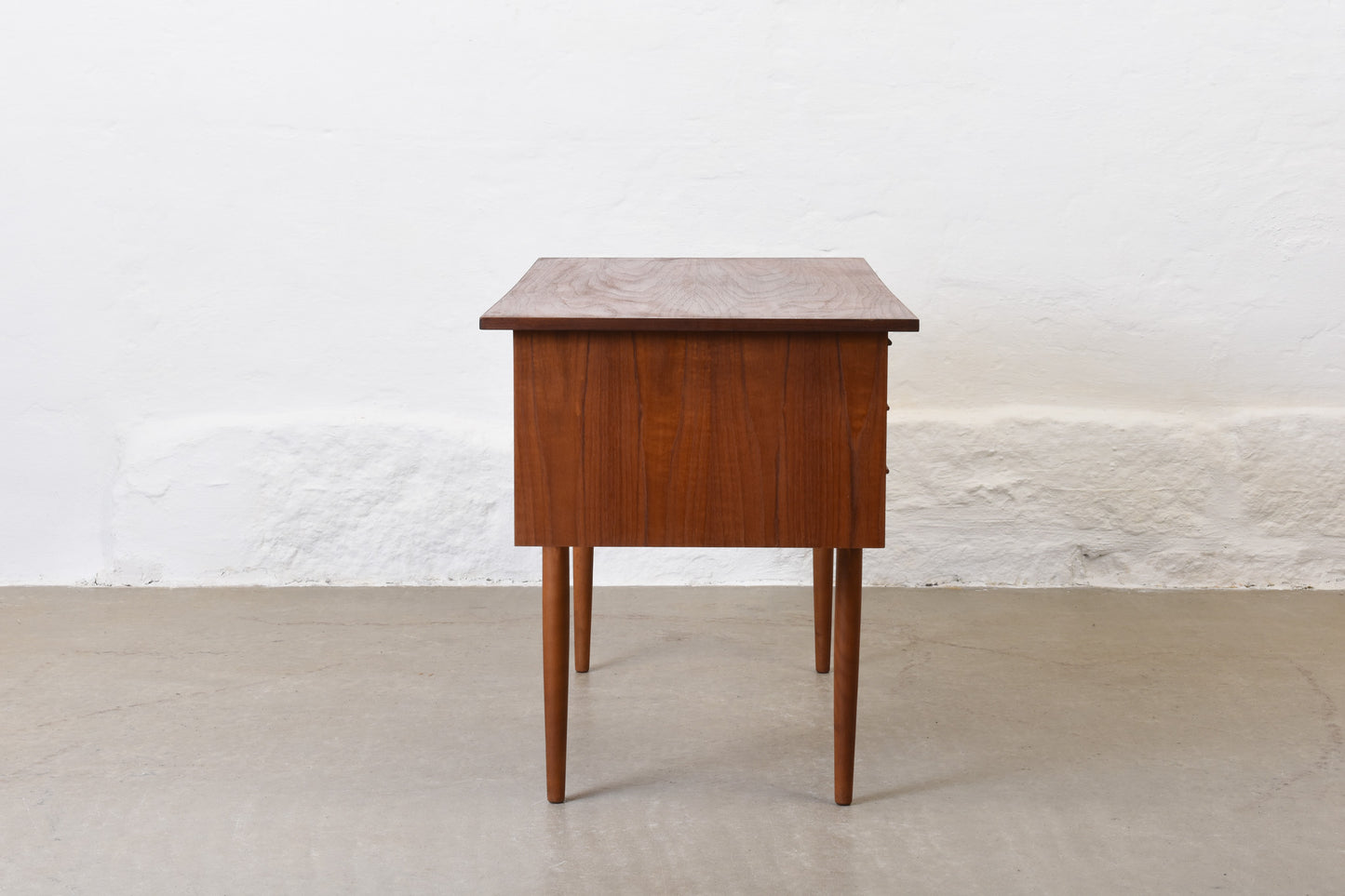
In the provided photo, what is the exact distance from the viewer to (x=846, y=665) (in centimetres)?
200

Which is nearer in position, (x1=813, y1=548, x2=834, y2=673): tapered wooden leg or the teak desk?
the teak desk

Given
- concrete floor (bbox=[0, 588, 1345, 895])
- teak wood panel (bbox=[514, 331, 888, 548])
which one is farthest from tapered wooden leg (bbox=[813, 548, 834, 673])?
teak wood panel (bbox=[514, 331, 888, 548])

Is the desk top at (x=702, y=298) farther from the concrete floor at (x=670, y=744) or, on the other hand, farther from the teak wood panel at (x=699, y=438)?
the concrete floor at (x=670, y=744)

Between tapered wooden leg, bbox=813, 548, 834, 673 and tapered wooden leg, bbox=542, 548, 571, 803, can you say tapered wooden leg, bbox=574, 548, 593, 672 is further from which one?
tapered wooden leg, bbox=542, 548, 571, 803

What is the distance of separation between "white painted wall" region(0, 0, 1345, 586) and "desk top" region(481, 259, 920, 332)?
639mm

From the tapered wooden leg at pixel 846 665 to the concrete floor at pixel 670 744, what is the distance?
2.6 inches

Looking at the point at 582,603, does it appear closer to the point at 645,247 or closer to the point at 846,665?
the point at 846,665

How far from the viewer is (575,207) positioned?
3.09 meters

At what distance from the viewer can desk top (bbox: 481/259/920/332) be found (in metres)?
1.82

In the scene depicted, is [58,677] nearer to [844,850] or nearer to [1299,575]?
[844,850]

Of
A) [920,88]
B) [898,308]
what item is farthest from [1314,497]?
[898,308]

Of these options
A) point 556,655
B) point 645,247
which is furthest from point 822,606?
point 645,247

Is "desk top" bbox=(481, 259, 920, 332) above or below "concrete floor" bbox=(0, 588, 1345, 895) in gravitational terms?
above

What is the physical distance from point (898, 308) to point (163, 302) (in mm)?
1980
